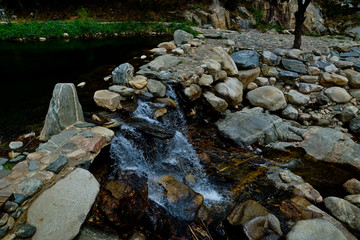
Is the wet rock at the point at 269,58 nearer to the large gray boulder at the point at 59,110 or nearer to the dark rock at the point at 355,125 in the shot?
the dark rock at the point at 355,125

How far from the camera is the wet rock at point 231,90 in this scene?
21.6 feet

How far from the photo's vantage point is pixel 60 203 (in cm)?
264

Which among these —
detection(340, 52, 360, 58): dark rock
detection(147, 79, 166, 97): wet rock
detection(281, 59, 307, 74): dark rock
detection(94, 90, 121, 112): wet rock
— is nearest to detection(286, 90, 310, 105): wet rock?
detection(281, 59, 307, 74): dark rock

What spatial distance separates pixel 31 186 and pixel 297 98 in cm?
725

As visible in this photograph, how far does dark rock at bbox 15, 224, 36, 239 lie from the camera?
2.32 meters

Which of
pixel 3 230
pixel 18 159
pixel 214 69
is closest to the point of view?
pixel 3 230

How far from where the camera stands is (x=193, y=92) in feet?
19.9

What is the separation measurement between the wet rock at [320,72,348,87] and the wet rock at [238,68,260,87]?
2167mm

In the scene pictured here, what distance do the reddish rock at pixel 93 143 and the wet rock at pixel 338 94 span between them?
23.3 ft

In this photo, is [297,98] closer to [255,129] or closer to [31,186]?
[255,129]

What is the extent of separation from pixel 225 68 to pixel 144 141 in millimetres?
3966

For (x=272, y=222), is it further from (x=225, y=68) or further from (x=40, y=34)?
(x=40, y=34)

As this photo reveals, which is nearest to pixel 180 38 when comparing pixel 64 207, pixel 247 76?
pixel 247 76

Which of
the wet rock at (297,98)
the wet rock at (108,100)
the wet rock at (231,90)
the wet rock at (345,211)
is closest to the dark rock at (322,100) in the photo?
the wet rock at (297,98)
